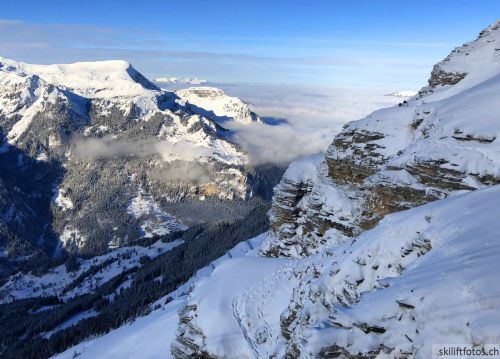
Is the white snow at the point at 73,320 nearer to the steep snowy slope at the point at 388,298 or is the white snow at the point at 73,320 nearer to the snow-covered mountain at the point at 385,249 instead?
the snow-covered mountain at the point at 385,249

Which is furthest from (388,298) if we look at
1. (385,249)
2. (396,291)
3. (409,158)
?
(409,158)

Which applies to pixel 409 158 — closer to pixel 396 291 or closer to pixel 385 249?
pixel 385 249

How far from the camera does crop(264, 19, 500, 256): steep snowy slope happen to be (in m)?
36.7

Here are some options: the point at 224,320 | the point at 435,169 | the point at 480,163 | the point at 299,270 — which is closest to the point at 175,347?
the point at 224,320

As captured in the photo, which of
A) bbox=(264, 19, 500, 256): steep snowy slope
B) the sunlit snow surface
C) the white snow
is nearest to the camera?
the sunlit snow surface

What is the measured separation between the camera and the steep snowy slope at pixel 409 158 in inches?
1446

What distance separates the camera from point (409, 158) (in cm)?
3922

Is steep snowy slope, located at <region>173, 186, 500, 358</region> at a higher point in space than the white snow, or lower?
higher

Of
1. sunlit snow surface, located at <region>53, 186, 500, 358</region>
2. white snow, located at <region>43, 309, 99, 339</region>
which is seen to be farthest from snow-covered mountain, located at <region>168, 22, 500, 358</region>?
white snow, located at <region>43, 309, 99, 339</region>

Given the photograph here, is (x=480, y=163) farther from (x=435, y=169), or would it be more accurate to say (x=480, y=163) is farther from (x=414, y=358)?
(x=414, y=358)

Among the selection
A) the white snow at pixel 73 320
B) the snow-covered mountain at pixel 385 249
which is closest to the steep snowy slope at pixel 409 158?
the snow-covered mountain at pixel 385 249

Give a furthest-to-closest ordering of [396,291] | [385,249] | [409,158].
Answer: [409,158], [385,249], [396,291]

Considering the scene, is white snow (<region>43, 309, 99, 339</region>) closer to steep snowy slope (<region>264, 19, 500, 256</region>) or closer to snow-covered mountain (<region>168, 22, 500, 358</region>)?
snow-covered mountain (<region>168, 22, 500, 358</region>)

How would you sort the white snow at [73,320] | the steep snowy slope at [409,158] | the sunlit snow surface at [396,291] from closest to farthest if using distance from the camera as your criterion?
the sunlit snow surface at [396,291], the steep snowy slope at [409,158], the white snow at [73,320]
